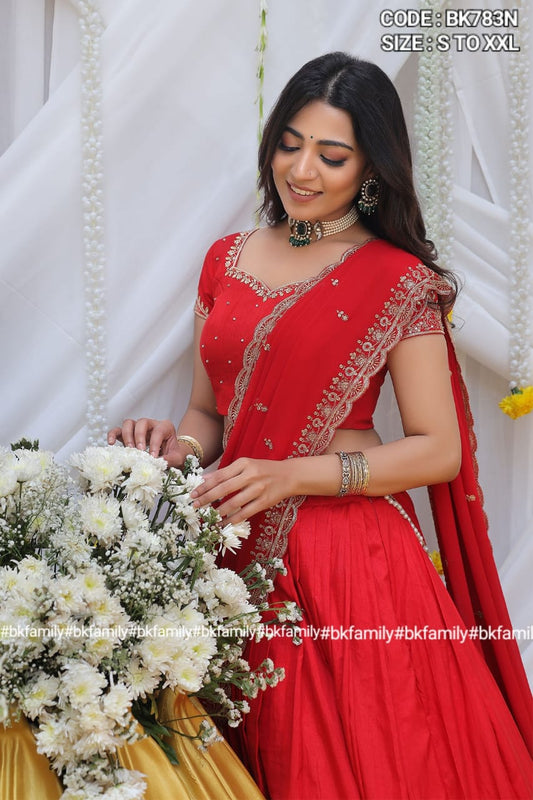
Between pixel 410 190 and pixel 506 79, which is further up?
pixel 506 79

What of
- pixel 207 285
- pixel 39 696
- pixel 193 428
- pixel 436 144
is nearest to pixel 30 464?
pixel 39 696

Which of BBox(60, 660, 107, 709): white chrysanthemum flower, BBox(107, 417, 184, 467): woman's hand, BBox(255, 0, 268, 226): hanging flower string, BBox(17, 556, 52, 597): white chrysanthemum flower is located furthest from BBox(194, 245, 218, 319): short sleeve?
BBox(60, 660, 107, 709): white chrysanthemum flower

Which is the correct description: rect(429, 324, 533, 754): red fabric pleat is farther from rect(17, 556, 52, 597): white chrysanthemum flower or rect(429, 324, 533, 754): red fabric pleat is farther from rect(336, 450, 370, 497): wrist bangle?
rect(17, 556, 52, 597): white chrysanthemum flower

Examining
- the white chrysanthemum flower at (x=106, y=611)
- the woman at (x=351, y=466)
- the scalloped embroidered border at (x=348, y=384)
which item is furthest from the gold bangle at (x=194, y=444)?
the white chrysanthemum flower at (x=106, y=611)

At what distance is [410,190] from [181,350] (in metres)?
0.55

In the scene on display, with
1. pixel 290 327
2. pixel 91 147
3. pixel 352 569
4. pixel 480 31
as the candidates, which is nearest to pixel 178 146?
pixel 91 147

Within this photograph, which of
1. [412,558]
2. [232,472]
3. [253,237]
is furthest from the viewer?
[253,237]

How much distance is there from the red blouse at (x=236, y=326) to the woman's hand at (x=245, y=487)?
0.18m

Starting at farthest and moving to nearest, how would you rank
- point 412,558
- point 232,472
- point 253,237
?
1. point 253,237
2. point 412,558
3. point 232,472

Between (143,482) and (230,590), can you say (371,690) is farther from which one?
(143,482)

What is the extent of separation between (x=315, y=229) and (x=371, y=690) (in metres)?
0.77

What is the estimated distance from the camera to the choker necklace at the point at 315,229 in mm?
1558

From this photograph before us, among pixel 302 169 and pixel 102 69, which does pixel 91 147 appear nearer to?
pixel 102 69

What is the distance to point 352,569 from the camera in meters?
1.37
